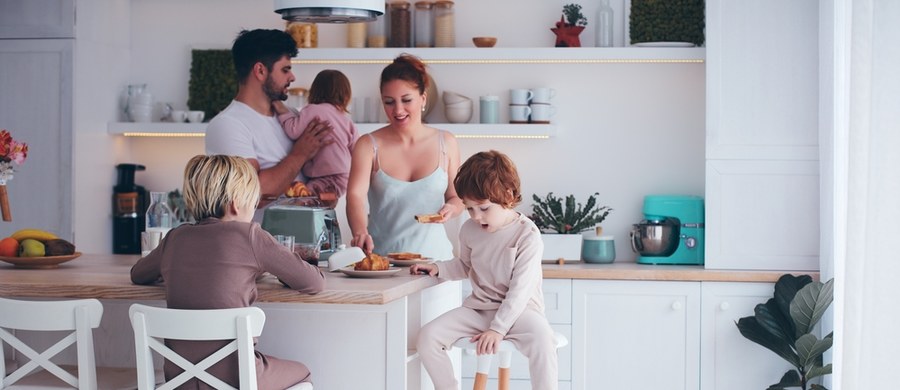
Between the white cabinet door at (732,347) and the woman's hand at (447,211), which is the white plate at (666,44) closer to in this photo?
the white cabinet door at (732,347)

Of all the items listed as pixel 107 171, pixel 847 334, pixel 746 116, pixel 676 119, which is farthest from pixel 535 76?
pixel 847 334

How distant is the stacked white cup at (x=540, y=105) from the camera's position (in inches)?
204

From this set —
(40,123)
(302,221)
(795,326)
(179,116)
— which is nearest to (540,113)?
(795,326)

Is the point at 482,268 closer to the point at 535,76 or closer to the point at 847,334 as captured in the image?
the point at 847,334

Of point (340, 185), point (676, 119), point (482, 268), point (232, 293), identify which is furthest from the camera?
point (676, 119)

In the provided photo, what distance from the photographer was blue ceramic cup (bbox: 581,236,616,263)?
5.09 metres

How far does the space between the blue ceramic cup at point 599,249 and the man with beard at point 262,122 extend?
1646 millimetres

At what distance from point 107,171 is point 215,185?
9.65ft

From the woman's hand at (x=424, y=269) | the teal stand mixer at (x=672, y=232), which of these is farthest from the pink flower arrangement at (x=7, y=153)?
the teal stand mixer at (x=672, y=232)

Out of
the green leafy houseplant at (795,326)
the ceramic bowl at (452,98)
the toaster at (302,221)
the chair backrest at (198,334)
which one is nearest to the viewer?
the chair backrest at (198,334)

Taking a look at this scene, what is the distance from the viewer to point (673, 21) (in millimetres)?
5074

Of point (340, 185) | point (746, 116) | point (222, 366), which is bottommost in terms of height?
point (222, 366)

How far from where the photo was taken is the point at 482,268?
10.6ft

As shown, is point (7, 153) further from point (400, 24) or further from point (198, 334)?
point (400, 24)
